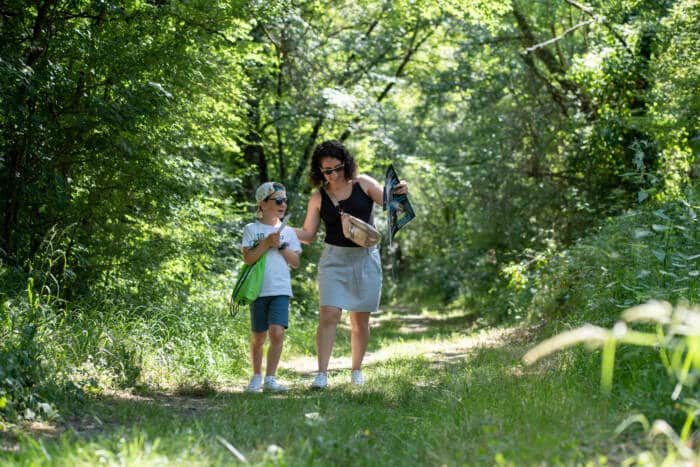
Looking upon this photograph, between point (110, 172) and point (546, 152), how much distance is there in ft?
30.7

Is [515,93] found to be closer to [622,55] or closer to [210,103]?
[622,55]

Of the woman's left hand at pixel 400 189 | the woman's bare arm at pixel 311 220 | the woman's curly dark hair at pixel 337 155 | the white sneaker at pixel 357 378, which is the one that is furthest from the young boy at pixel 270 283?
the woman's left hand at pixel 400 189

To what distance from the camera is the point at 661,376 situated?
4.04 m

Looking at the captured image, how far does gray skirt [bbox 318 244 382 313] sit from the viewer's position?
6555 millimetres

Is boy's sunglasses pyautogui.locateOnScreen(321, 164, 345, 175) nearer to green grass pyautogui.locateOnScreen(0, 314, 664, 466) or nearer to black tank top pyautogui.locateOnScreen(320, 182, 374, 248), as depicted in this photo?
black tank top pyautogui.locateOnScreen(320, 182, 374, 248)

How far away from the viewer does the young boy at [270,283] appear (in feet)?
21.3

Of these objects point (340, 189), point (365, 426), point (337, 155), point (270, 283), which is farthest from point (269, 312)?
point (365, 426)

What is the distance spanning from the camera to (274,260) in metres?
6.59

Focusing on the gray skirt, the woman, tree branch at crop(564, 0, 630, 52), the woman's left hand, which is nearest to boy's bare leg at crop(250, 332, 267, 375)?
the woman

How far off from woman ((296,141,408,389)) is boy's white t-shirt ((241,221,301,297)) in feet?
0.50

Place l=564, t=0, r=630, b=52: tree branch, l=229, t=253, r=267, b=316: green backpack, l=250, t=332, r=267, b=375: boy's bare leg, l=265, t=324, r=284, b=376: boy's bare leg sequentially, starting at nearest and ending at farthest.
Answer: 1. l=229, t=253, r=267, b=316: green backpack
2. l=265, t=324, r=284, b=376: boy's bare leg
3. l=250, t=332, r=267, b=375: boy's bare leg
4. l=564, t=0, r=630, b=52: tree branch

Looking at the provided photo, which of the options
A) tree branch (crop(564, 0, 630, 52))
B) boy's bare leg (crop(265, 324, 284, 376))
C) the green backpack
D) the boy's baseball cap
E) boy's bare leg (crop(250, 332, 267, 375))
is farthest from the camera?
tree branch (crop(564, 0, 630, 52))

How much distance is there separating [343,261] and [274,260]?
0.61 meters

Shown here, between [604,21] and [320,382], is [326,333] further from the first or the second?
[604,21]
